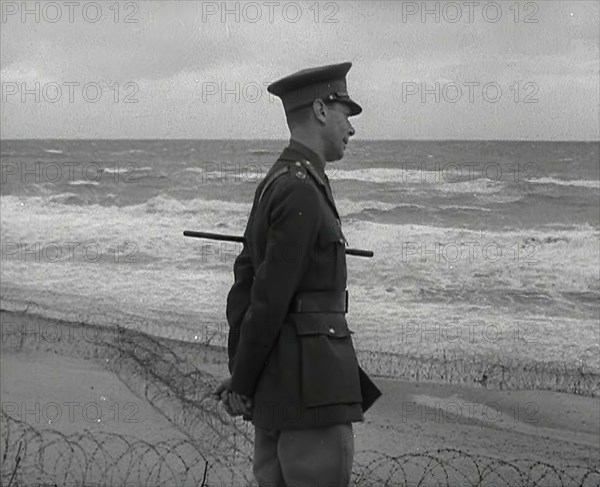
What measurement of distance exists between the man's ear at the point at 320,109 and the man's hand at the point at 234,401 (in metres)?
0.86

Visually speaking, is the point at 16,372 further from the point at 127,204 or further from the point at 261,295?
the point at 127,204

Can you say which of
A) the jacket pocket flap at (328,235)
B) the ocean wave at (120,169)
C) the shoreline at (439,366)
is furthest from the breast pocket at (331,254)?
the ocean wave at (120,169)

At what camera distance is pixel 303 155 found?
2871 mm

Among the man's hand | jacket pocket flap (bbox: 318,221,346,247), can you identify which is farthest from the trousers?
jacket pocket flap (bbox: 318,221,346,247)

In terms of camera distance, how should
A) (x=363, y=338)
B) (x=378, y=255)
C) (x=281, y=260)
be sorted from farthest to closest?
(x=378, y=255), (x=363, y=338), (x=281, y=260)

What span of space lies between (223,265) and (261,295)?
16.4 m

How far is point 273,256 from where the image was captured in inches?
106

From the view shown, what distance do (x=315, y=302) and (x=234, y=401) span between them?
→ 42cm

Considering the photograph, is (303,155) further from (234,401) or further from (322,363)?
(234,401)

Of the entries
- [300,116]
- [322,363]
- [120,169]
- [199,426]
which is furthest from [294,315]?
[120,169]

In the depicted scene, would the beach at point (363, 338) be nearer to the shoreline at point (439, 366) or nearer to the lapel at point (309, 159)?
the shoreline at point (439, 366)

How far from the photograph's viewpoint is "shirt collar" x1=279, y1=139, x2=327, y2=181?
2.87 m

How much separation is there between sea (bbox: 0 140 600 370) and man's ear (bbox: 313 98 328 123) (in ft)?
26.9

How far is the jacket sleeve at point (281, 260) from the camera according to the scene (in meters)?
2.69
